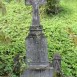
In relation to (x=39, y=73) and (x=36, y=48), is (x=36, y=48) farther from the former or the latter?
(x=39, y=73)

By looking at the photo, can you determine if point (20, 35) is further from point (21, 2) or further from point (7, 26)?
point (21, 2)

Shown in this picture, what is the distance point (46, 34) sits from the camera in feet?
47.6

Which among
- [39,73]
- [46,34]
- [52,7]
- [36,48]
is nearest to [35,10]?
[36,48]

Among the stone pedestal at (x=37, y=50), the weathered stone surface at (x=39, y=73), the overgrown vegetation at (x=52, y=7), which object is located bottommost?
the weathered stone surface at (x=39, y=73)

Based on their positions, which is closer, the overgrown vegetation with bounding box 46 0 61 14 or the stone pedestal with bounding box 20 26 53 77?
the stone pedestal with bounding box 20 26 53 77

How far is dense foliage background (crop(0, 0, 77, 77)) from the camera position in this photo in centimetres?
1252

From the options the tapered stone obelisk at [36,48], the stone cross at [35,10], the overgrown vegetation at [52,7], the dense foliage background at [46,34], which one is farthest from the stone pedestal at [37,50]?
the overgrown vegetation at [52,7]

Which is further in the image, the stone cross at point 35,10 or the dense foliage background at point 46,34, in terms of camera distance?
the dense foliage background at point 46,34

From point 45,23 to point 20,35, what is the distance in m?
2.04

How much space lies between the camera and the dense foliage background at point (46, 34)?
12.5 m

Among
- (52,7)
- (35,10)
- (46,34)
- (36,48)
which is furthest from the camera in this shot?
(52,7)

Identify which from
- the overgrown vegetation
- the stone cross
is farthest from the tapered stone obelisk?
the overgrown vegetation

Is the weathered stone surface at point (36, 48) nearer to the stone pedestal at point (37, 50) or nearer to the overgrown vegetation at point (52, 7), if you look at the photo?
the stone pedestal at point (37, 50)

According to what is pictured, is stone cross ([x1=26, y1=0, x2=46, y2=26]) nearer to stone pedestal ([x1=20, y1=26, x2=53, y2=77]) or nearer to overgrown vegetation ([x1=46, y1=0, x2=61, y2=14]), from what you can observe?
stone pedestal ([x1=20, y1=26, x2=53, y2=77])
